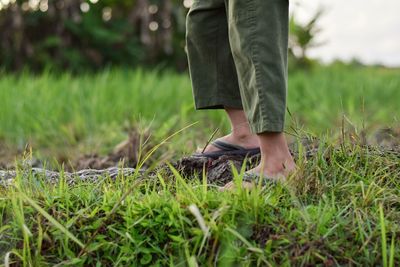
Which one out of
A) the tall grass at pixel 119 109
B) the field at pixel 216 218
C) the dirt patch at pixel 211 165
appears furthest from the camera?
the tall grass at pixel 119 109

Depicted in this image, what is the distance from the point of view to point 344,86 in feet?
24.3

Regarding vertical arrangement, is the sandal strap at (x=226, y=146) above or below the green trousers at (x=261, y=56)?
below

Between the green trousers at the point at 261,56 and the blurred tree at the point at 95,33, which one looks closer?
the green trousers at the point at 261,56

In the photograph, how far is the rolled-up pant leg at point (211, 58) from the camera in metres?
2.78

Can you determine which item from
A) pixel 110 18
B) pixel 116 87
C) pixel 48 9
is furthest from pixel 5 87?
pixel 110 18

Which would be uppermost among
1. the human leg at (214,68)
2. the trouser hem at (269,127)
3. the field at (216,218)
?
the human leg at (214,68)

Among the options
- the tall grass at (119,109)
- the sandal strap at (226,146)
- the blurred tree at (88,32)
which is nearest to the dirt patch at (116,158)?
the tall grass at (119,109)

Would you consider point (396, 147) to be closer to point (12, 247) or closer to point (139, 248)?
point (139, 248)

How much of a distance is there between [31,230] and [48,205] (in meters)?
0.10

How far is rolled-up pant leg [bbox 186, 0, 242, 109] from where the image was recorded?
2.78 m

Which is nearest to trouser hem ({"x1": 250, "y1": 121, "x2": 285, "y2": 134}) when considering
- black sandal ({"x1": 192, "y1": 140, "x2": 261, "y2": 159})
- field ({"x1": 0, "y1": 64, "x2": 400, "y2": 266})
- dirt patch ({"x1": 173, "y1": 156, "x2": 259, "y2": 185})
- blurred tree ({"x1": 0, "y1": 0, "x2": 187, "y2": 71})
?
field ({"x1": 0, "y1": 64, "x2": 400, "y2": 266})

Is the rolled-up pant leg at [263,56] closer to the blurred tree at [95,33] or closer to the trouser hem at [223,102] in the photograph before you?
the trouser hem at [223,102]

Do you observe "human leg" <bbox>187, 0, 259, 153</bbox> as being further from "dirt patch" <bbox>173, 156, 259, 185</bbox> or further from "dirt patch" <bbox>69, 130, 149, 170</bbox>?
"dirt patch" <bbox>69, 130, 149, 170</bbox>

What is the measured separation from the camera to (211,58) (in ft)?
9.35
